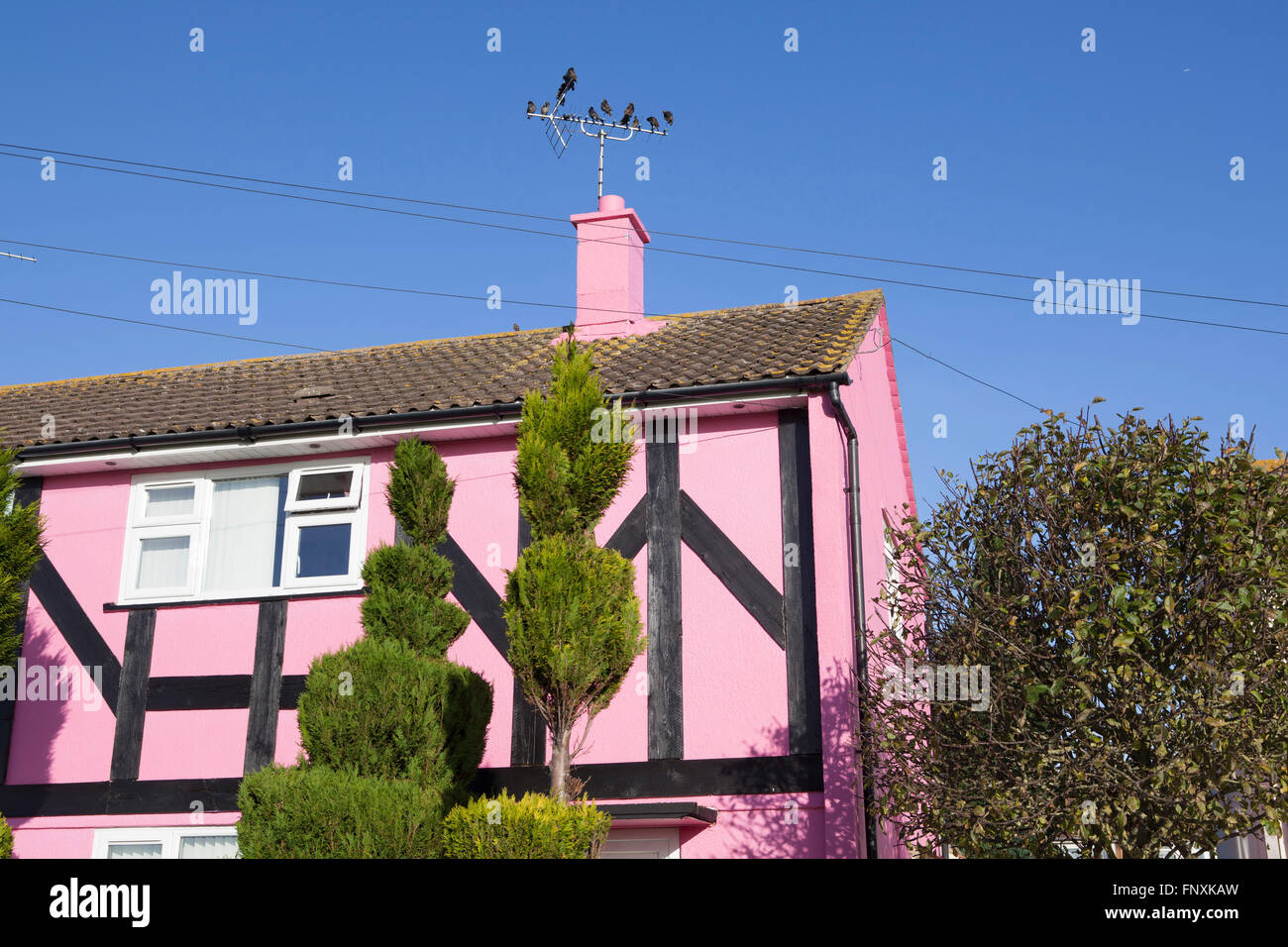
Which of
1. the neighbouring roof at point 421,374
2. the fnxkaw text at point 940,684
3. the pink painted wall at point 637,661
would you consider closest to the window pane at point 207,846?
the pink painted wall at point 637,661

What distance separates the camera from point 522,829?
302 inches

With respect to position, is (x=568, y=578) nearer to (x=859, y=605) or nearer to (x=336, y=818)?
(x=336, y=818)

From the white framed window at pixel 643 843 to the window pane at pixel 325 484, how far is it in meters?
4.69

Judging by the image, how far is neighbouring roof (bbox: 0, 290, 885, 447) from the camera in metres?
12.2

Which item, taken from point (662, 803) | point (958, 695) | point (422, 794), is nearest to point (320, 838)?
point (422, 794)

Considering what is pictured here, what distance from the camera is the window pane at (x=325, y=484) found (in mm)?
12672

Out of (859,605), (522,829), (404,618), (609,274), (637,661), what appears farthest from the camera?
(609,274)

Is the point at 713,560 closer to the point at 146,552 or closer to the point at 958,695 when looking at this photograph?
the point at 958,695

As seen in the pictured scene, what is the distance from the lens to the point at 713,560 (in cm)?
1129

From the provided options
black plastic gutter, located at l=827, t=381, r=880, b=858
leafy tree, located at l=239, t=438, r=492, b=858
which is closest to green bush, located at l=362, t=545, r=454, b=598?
leafy tree, located at l=239, t=438, r=492, b=858

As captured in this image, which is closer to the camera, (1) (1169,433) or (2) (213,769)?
(1) (1169,433)

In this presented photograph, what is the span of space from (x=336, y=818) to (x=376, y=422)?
185 inches
